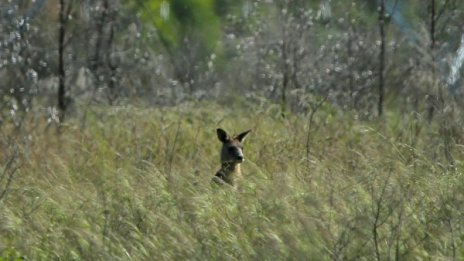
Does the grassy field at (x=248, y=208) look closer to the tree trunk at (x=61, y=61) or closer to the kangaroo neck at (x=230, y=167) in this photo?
the kangaroo neck at (x=230, y=167)

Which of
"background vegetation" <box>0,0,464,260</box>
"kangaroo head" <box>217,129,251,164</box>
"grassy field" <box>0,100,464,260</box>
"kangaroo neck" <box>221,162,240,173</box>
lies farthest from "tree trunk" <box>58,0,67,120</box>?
"kangaroo neck" <box>221,162,240,173</box>

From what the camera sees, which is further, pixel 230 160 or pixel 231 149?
pixel 231 149

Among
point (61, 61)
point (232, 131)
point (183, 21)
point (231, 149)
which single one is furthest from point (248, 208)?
point (183, 21)

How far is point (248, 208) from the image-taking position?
8188mm

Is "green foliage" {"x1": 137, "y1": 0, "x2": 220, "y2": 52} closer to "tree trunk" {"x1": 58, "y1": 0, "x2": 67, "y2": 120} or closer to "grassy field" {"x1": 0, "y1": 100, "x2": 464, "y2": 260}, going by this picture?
"tree trunk" {"x1": 58, "y1": 0, "x2": 67, "y2": 120}

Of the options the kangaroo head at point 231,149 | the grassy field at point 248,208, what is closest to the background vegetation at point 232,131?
the grassy field at point 248,208

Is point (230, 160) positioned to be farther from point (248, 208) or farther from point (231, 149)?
point (248, 208)

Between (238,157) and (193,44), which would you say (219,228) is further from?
(193,44)

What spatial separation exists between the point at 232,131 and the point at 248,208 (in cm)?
691

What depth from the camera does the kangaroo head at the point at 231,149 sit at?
11.5m

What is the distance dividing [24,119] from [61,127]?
2.96ft

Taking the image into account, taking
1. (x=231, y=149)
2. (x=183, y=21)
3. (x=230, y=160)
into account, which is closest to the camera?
(x=230, y=160)

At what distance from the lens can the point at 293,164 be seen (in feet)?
35.2

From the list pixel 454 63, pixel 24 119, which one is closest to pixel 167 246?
pixel 454 63
